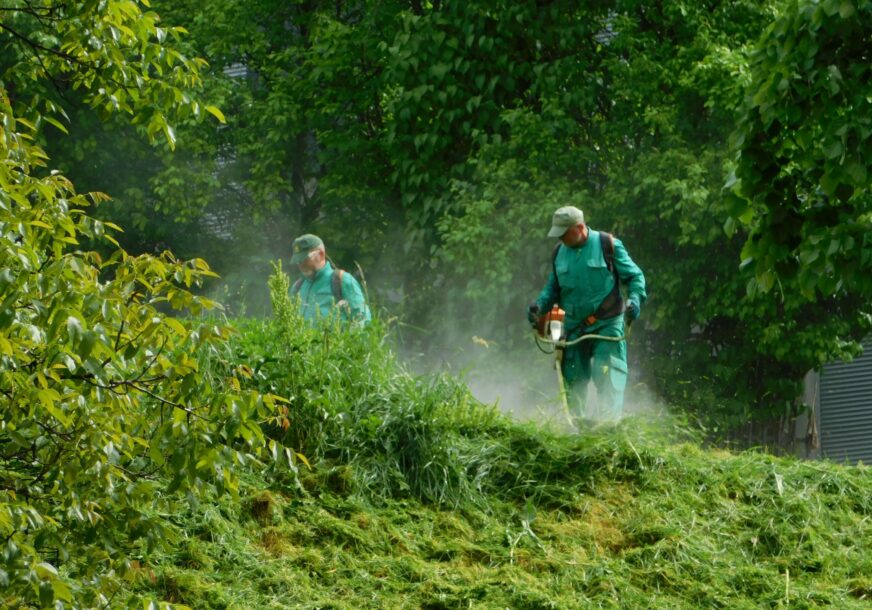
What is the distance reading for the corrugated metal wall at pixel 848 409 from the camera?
69.5ft

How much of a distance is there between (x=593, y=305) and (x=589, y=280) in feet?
0.61

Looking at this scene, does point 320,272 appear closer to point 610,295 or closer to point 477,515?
point 610,295

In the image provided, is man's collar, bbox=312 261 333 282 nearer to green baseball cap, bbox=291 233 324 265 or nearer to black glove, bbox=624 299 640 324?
green baseball cap, bbox=291 233 324 265

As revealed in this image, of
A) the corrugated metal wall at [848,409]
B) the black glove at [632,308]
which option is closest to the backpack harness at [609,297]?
the black glove at [632,308]

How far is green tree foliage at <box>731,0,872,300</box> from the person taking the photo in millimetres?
7195

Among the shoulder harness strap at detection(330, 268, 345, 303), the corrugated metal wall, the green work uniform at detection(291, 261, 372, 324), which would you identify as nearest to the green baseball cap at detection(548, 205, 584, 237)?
the green work uniform at detection(291, 261, 372, 324)

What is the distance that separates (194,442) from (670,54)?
37.1 feet

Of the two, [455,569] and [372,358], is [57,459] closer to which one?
[455,569]

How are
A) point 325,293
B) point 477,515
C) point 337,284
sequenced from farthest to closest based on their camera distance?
point 325,293 → point 337,284 → point 477,515

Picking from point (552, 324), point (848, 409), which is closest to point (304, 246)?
point (552, 324)

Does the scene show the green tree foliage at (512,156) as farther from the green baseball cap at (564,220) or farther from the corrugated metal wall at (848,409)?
the corrugated metal wall at (848,409)

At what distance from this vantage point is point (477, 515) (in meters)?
9.41

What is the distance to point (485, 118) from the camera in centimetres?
1659

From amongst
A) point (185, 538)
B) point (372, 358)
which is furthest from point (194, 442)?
point (372, 358)
